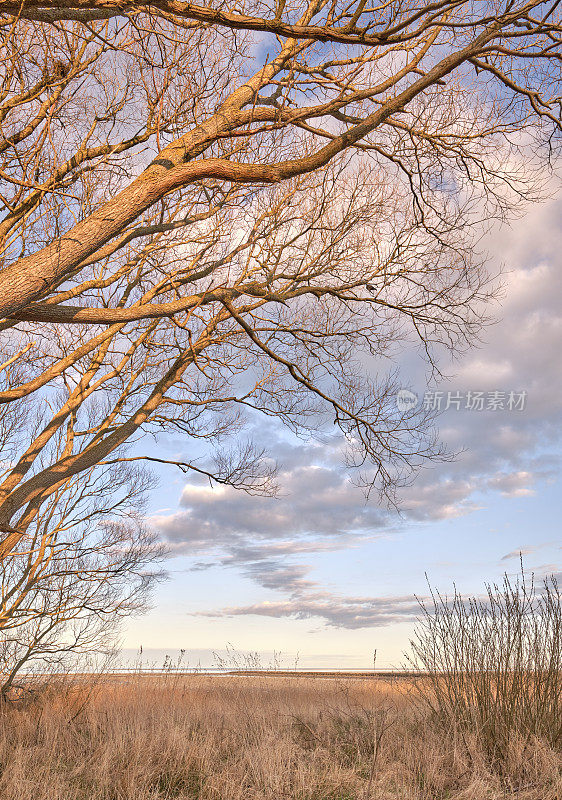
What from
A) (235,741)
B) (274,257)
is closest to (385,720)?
(235,741)

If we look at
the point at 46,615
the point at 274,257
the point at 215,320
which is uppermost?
the point at 274,257

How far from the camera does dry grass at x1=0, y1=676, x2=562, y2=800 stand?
4.23 meters

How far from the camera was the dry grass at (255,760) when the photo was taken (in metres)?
4.23

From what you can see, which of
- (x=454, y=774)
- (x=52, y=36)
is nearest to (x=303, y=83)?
(x=52, y=36)

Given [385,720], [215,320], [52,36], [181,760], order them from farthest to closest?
1. [215,320]
2. [385,720]
3. [52,36]
4. [181,760]

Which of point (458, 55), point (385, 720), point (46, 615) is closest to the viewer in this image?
point (458, 55)

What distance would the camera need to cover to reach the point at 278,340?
8.99m

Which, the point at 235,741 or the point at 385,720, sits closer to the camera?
the point at 235,741

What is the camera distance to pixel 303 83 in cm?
692

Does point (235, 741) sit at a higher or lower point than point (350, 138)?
lower

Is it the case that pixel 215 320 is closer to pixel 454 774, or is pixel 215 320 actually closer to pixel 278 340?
pixel 278 340

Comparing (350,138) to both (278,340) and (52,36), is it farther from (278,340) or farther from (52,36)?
(278,340)

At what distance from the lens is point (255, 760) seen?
15.6 ft

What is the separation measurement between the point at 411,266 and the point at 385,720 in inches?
223
